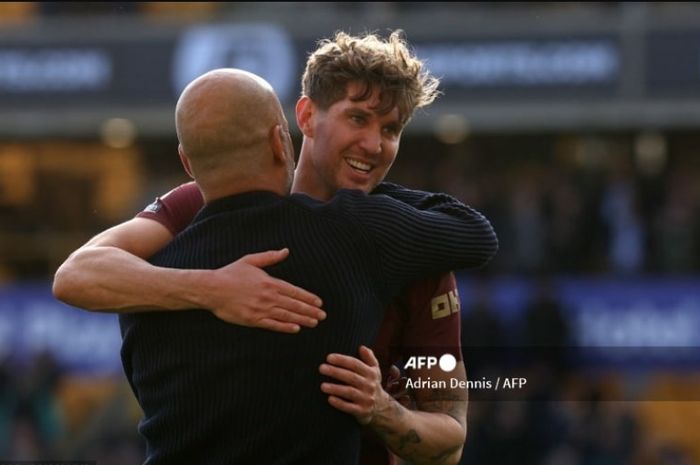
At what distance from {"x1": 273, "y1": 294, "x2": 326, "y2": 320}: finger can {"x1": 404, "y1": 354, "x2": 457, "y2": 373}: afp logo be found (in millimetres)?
507

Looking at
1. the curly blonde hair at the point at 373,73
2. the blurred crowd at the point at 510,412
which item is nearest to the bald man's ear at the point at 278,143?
the curly blonde hair at the point at 373,73

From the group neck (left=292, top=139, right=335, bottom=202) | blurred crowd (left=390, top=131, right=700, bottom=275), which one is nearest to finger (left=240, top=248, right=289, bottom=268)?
neck (left=292, top=139, right=335, bottom=202)

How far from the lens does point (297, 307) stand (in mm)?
3205

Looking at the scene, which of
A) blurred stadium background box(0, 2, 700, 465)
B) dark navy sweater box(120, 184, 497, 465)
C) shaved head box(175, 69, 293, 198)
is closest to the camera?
dark navy sweater box(120, 184, 497, 465)

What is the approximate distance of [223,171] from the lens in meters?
3.31

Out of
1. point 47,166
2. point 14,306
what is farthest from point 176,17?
point 14,306

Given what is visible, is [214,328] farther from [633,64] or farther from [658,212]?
[633,64]

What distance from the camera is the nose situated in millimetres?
3930

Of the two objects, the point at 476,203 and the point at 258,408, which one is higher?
the point at 476,203

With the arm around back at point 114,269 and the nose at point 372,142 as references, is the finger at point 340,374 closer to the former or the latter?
the arm around back at point 114,269

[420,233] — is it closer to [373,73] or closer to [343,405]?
[343,405]

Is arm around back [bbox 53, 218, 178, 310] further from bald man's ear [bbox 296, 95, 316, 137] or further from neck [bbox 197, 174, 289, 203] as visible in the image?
bald man's ear [bbox 296, 95, 316, 137]

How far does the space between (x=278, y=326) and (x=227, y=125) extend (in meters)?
0.45

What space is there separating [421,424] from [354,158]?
0.82 meters
